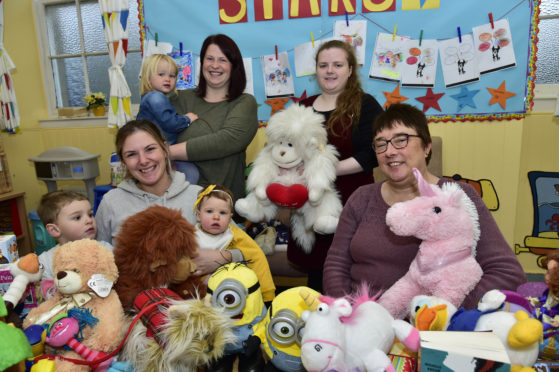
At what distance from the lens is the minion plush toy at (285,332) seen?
3.34ft

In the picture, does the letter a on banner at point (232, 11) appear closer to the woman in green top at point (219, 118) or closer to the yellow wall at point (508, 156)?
the yellow wall at point (508, 156)

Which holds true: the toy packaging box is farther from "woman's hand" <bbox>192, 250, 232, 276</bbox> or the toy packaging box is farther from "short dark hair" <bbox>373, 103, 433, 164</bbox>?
"short dark hair" <bbox>373, 103, 433, 164</bbox>

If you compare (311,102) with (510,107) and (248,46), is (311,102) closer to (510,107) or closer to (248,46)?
(248,46)

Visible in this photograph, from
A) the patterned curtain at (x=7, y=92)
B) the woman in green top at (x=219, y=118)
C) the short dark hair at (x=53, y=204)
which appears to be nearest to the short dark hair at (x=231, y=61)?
the woman in green top at (x=219, y=118)

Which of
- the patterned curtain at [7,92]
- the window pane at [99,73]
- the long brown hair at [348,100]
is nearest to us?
the long brown hair at [348,100]

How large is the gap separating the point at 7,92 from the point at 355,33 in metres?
3.08

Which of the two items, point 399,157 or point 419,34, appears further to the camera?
point 419,34

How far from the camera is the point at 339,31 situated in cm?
280

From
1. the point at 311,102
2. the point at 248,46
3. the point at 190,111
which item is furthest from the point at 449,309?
the point at 248,46

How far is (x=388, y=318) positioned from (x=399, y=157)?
0.50m

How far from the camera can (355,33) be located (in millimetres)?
2764

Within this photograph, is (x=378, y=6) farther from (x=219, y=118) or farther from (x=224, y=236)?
(x=224, y=236)

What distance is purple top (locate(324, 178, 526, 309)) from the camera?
3.62ft

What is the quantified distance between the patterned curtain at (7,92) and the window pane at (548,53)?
439 centimetres
